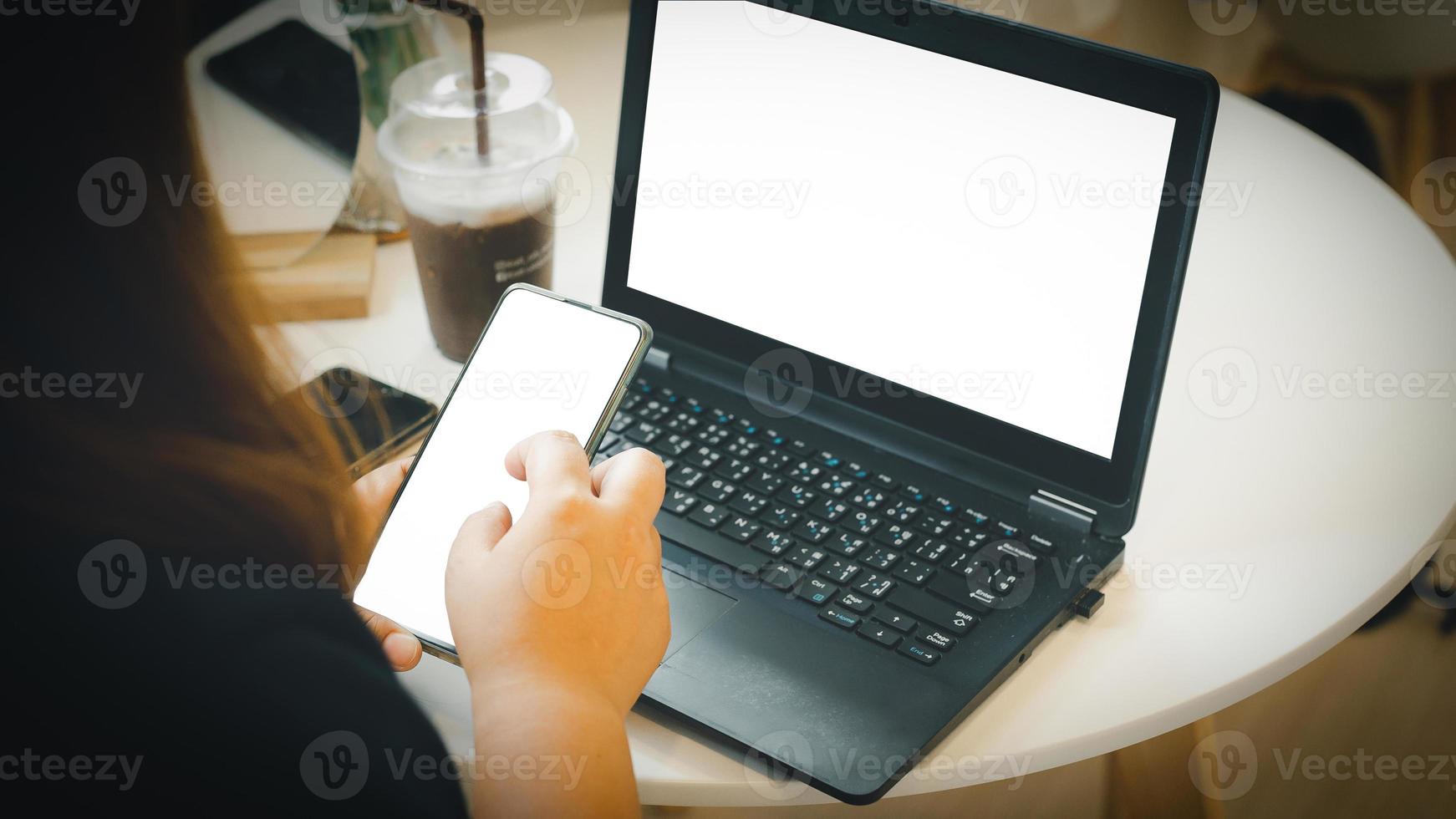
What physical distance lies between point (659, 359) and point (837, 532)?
8.6 inches

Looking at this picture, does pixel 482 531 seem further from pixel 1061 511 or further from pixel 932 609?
pixel 1061 511

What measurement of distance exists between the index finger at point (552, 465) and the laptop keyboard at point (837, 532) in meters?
0.14

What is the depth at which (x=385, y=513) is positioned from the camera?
663 mm

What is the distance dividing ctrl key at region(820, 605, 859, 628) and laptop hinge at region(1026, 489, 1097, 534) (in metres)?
0.15

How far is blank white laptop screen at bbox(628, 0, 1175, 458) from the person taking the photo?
677 millimetres

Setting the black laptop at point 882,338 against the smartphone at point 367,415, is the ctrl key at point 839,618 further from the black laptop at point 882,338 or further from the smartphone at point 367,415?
the smartphone at point 367,415

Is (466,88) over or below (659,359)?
over

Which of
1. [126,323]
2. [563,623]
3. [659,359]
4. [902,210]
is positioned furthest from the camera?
[659,359]

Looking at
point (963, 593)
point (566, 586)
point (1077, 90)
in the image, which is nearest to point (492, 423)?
point (566, 586)

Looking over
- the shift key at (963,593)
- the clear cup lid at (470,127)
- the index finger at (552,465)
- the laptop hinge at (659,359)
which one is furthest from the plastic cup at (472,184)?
the shift key at (963,593)

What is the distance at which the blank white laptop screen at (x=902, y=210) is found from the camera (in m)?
0.68

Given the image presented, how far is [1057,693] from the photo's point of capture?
0.62m

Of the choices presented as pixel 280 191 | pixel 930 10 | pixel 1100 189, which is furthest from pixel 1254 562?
pixel 280 191

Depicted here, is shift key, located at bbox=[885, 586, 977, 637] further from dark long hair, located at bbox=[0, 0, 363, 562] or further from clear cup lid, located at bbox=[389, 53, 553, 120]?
clear cup lid, located at bbox=[389, 53, 553, 120]
